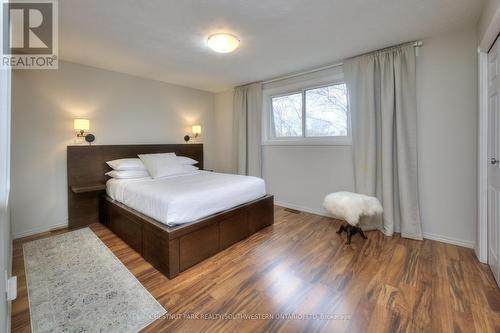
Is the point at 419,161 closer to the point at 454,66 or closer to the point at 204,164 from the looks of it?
the point at 454,66

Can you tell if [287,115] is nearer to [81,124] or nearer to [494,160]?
[494,160]

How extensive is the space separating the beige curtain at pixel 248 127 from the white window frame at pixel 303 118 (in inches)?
5.4

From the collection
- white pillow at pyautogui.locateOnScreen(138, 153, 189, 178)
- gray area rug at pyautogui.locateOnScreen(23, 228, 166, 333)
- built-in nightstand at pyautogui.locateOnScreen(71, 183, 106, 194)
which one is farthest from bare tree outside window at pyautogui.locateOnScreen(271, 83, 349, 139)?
gray area rug at pyautogui.locateOnScreen(23, 228, 166, 333)

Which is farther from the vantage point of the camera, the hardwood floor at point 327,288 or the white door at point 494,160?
the white door at point 494,160

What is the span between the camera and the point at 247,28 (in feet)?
7.36

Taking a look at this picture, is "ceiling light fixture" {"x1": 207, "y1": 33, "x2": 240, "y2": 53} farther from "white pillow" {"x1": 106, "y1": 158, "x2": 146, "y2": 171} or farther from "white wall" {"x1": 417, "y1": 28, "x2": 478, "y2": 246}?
"white wall" {"x1": 417, "y1": 28, "x2": 478, "y2": 246}

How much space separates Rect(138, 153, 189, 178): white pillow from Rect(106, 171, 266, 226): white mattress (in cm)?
35

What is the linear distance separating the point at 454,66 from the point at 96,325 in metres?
3.92

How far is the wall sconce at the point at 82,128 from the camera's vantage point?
2.95m

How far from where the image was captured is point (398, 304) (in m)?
1.58

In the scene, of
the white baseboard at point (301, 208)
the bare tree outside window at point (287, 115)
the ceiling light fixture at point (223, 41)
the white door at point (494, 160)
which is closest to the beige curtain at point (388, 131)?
the white door at point (494, 160)

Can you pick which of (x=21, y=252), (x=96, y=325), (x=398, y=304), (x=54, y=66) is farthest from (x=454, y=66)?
(x=21, y=252)

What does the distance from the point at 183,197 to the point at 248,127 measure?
251 centimetres

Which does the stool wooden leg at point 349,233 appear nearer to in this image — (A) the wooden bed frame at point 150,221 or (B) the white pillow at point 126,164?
(A) the wooden bed frame at point 150,221
